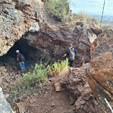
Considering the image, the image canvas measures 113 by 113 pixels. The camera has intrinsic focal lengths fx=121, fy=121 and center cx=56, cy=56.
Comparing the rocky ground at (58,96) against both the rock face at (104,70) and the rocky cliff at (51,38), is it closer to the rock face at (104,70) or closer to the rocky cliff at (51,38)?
the rock face at (104,70)

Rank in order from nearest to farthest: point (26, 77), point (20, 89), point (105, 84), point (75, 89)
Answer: point (105, 84) → point (75, 89) → point (20, 89) → point (26, 77)

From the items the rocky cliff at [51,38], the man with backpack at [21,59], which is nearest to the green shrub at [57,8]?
the rocky cliff at [51,38]

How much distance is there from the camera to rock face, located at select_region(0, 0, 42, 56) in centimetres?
393

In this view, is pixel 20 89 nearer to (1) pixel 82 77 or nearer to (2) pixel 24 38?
(1) pixel 82 77

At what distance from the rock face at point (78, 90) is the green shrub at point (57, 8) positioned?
3210 mm

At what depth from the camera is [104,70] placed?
5.62 ft

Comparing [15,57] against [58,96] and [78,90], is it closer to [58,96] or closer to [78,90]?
[58,96]

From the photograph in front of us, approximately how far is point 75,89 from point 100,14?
503 cm

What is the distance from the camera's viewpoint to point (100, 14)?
6.72m

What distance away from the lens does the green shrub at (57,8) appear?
6227 millimetres

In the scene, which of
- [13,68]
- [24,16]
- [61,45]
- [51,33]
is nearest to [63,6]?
[51,33]

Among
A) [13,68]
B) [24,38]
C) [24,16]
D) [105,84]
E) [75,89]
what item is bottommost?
[13,68]

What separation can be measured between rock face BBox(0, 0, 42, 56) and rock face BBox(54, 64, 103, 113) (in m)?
2.25

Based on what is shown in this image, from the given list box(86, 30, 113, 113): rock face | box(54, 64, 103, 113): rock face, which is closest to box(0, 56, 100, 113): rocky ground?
box(54, 64, 103, 113): rock face
